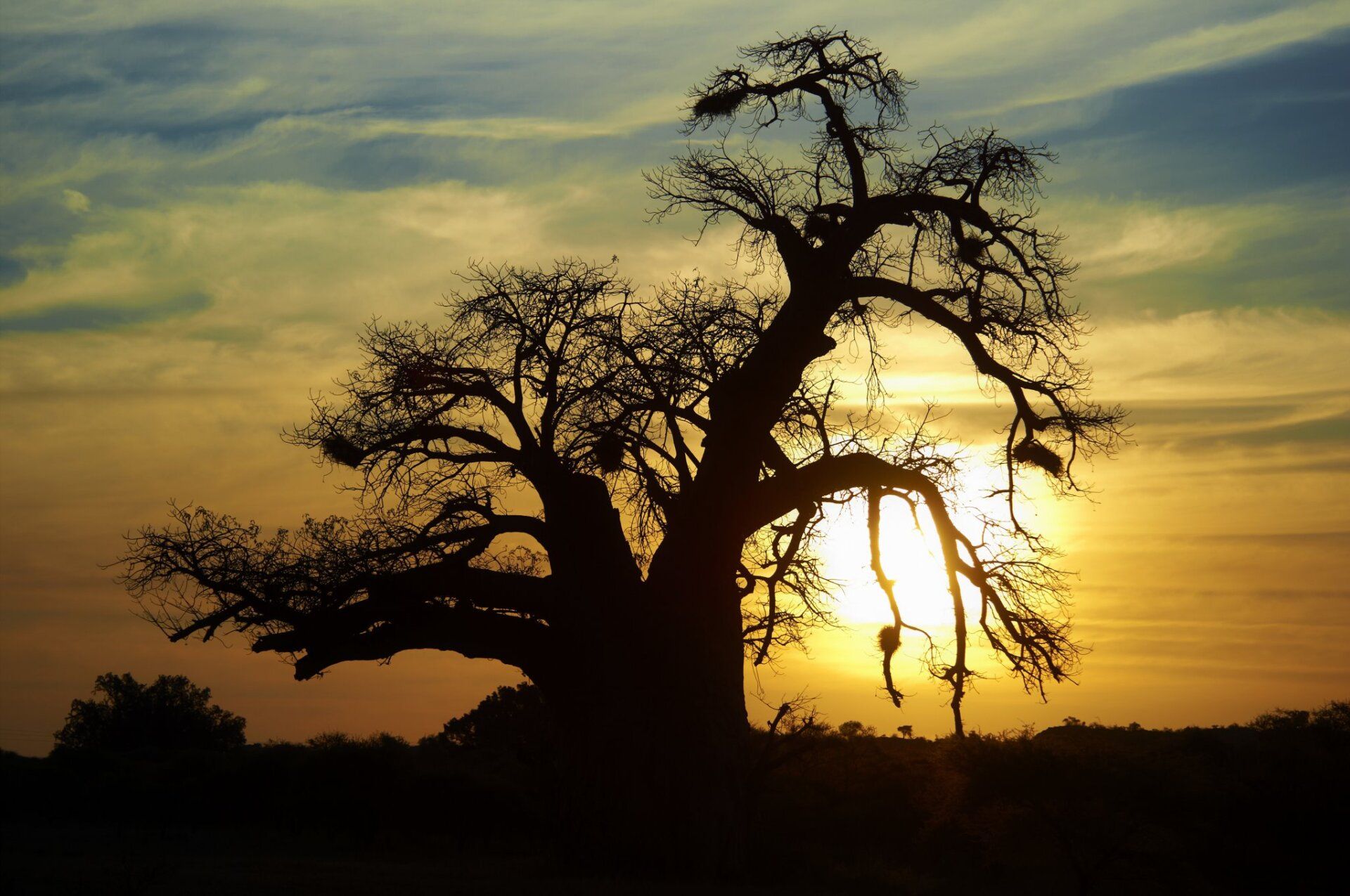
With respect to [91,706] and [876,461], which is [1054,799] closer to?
[876,461]

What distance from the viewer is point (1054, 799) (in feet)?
59.5

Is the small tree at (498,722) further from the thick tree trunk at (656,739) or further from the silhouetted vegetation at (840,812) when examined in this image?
the thick tree trunk at (656,739)

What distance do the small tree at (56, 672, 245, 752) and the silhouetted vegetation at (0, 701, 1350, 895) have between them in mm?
6373

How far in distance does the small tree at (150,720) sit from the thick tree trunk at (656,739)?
20280 mm

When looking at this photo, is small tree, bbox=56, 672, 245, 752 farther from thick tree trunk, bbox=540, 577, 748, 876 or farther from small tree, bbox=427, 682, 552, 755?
thick tree trunk, bbox=540, 577, 748, 876

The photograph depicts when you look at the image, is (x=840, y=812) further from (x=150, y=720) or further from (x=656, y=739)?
(x=150, y=720)

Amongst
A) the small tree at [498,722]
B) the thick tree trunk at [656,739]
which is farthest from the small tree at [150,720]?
the thick tree trunk at [656,739]

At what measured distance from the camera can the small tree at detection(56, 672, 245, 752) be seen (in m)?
28.1

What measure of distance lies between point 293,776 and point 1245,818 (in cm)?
1543

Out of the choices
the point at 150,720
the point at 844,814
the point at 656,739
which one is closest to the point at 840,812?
the point at 844,814

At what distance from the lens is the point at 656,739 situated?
10.8 m

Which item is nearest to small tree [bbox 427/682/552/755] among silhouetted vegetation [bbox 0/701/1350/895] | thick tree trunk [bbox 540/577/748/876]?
silhouetted vegetation [bbox 0/701/1350/895]

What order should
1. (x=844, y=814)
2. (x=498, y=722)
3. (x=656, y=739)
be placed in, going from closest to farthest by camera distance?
(x=656, y=739) → (x=844, y=814) → (x=498, y=722)

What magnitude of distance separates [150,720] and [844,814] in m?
18.7
